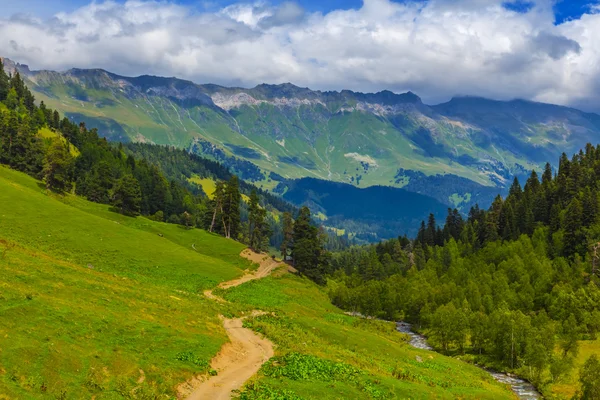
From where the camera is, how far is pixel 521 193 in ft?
608

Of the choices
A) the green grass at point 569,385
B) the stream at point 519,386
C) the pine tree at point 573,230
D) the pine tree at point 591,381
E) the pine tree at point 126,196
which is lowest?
the stream at point 519,386

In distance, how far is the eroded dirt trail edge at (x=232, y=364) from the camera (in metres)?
33.5

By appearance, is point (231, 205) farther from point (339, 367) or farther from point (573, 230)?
point (339, 367)

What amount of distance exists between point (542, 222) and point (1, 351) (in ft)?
537

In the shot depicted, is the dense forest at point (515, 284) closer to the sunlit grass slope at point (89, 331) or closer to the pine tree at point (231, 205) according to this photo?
the pine tree at point (231, 205)

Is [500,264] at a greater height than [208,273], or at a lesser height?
greater

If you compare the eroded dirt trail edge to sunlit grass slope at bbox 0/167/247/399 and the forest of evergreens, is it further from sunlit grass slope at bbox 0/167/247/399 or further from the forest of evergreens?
the forest of evergreens

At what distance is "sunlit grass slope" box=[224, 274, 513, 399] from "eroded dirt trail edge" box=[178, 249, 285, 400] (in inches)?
52.7

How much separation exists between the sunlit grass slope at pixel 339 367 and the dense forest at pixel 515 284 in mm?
16932

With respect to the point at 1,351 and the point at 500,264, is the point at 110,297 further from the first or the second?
the point at 500,264


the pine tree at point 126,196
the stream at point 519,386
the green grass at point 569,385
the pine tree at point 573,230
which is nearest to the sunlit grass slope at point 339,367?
the stream at point 519,386

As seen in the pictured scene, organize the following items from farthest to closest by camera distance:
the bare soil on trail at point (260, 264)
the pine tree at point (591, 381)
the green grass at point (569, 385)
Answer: the bare soil on trail at point (260, 264)
the green grass at point (569, 385)
the pine tree at point (591, 381)

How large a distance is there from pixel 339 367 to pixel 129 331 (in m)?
19.1

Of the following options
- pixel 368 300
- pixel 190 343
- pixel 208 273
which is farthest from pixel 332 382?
pixel 368 300
